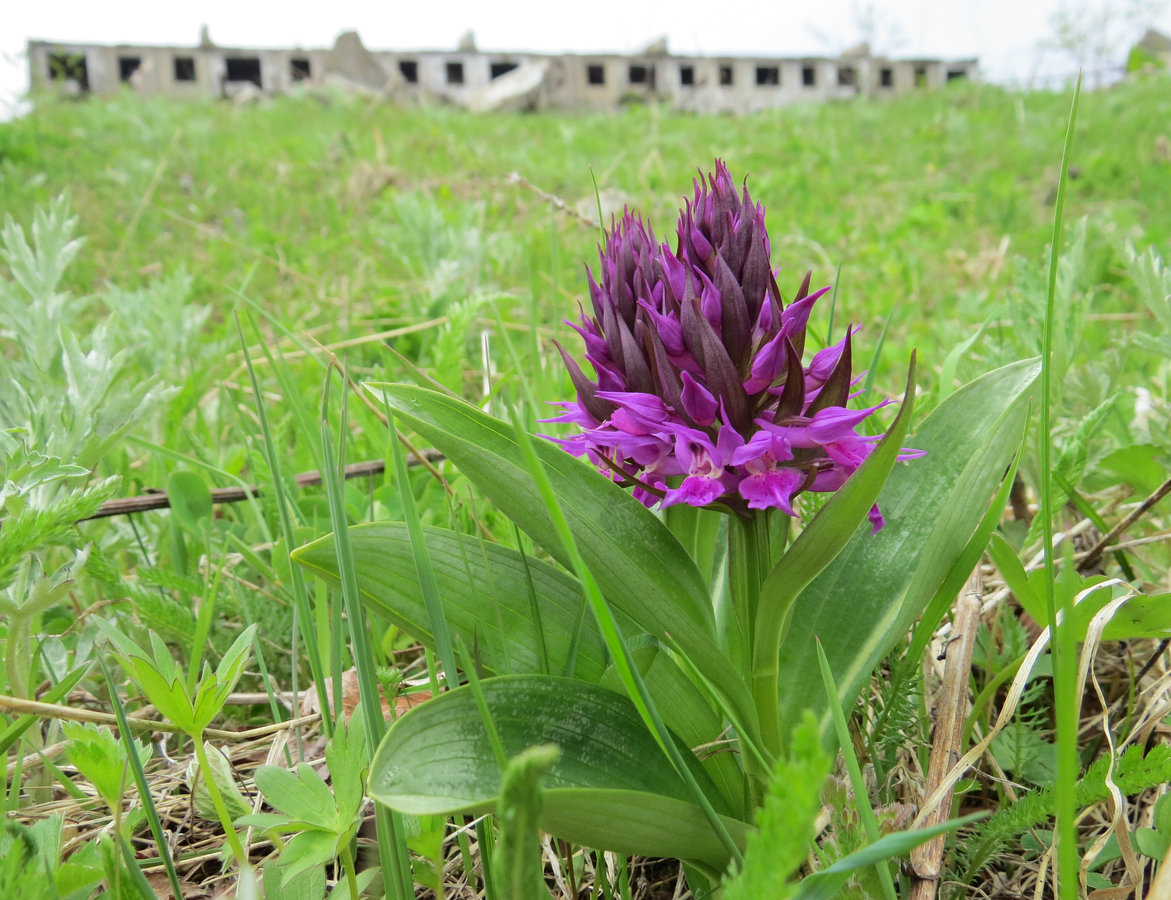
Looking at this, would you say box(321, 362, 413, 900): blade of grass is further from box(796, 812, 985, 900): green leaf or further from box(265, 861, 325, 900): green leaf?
box(796, 812, 985, 900): green leaf

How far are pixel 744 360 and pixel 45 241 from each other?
62.1 inches

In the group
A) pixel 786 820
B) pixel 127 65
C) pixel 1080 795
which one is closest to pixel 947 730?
pixel 1080 795

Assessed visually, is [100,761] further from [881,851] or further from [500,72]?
[500,72]

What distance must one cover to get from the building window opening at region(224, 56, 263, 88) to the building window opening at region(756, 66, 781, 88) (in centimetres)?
2076

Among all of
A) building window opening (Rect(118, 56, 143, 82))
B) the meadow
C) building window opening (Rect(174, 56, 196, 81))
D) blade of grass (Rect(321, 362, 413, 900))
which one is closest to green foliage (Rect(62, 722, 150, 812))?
the meadow

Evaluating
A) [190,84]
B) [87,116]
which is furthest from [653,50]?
[87,116]

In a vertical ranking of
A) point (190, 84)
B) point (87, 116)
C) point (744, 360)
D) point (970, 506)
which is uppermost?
point (190, 84)

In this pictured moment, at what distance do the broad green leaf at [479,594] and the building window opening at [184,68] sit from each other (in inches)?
1466

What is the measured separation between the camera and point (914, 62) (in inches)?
1396

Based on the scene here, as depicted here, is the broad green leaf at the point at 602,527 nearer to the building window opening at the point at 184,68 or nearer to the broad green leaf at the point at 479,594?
the broad green leaf at the point at 479,594

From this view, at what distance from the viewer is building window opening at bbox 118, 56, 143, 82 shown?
3178 centimetres

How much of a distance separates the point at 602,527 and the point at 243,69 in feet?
125

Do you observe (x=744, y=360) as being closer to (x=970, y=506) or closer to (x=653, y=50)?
(x=970, y=506)

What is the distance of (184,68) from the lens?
1252 inches
